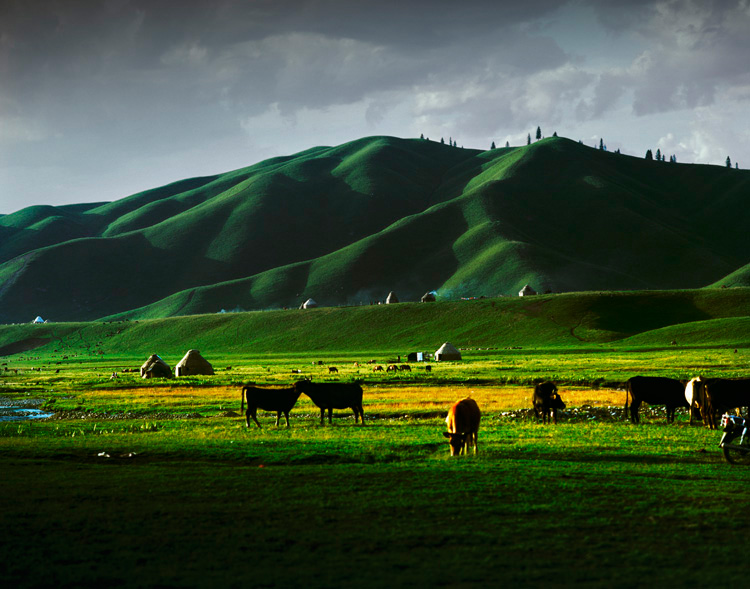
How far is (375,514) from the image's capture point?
51.9 feet

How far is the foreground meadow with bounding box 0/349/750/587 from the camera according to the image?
12.3 m

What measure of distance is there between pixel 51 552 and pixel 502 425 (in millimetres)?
23958

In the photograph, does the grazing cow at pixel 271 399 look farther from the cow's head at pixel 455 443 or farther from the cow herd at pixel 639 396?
the cow's head at pixel 455 443

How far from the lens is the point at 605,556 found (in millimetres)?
12805

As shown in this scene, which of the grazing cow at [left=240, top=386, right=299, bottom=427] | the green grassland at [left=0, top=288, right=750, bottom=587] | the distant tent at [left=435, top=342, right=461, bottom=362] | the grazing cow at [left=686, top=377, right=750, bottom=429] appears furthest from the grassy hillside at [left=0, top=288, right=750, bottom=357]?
the green grassland at [left=0, top=288, right=750, bottom=587]

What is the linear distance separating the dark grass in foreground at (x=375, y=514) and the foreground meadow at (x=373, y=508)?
54 millimetres

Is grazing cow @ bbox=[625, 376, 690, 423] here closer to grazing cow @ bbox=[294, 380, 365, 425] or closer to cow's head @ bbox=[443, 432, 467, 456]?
grazing cow @ bbox=[294, 380, 365, 425]

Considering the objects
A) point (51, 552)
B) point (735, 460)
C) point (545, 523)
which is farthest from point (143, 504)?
point (735, 460)

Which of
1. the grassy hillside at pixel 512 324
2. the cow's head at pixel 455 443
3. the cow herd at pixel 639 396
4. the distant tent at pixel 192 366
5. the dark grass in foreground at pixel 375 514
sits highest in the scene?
the grassy hillside at pixel 512 324

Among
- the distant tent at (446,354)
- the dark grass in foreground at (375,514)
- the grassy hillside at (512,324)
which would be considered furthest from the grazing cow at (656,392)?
the grassy hillside at (512,324)

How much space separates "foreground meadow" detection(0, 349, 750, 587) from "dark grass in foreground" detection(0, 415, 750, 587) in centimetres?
5

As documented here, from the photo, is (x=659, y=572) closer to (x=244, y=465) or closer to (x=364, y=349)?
(x=244, y=465)

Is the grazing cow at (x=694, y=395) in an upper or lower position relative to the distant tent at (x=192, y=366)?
lower

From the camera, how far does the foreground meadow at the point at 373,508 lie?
12305 mm
